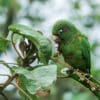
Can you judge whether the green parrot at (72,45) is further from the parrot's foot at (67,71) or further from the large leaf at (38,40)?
the large leaf at (38,40)

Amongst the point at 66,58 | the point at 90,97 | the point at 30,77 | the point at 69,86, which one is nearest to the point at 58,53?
the point at 66,58

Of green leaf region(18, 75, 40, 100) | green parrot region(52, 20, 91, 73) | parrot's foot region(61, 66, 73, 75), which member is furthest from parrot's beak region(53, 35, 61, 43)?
green leaf region(18, 75, 40, 100)

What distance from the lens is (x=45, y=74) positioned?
1318mm

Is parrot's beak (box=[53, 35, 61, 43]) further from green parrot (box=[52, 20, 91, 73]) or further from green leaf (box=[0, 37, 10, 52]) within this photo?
green leaf (box=[0, 37, 10, 52])

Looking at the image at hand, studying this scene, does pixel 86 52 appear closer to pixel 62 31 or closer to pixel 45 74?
pixel 62 31

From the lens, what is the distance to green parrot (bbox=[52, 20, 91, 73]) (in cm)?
165

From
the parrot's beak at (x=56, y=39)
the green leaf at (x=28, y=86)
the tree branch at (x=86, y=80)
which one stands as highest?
→ the parrot's beak at (x=56, y=39)

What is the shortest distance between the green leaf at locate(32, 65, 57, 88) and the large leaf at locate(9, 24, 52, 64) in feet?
0.20

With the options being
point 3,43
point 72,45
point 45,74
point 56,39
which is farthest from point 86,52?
point 45,74

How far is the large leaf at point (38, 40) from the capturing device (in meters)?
1.41

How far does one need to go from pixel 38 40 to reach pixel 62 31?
29cm

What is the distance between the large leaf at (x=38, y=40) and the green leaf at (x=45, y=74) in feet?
0.20

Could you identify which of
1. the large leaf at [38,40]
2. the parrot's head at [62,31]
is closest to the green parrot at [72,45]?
the parrot's head at [62,31]

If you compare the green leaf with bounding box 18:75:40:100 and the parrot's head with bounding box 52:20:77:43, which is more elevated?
the parrot's head with bounding box 52:20:77:43
